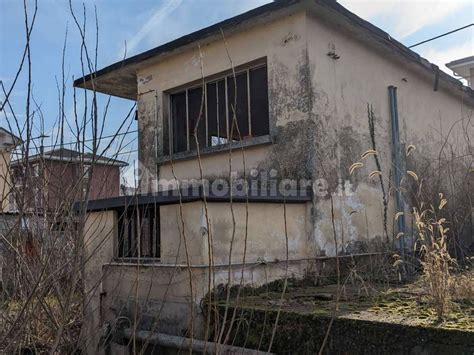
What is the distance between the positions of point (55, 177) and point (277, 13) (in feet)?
13.8

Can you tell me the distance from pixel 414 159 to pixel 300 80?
339cm

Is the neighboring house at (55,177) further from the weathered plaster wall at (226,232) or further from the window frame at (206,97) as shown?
the window frame at (206,97)

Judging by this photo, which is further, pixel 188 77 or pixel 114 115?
pixel 188 77

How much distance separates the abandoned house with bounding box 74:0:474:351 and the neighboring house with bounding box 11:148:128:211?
4.94ft

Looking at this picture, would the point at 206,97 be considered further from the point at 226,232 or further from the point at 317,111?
the point at 226,232

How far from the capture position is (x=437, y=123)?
897cm

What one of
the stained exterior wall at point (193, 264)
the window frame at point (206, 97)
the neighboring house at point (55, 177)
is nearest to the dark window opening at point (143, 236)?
the stained exterior wall at point (193, 264)

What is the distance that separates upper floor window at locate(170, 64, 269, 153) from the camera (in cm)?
670

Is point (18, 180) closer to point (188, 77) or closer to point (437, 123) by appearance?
point (188, 77)

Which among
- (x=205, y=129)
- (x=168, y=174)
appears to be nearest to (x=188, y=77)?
(x=205, y=129)

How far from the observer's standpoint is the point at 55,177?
2.88 metres

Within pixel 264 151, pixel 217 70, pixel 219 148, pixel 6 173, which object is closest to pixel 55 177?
pixel 6 173

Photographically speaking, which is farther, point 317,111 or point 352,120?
point 352,120

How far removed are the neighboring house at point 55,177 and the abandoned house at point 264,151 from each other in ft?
4.94
